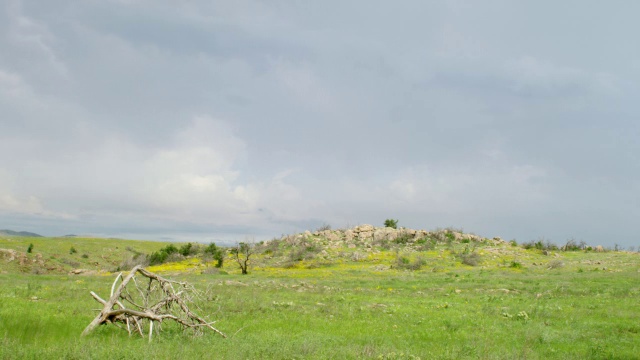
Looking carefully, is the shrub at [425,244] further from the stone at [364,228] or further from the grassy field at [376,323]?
the grassy field at [376,323]

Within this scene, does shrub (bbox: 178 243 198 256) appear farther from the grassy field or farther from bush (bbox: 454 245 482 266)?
bush (bbox: 454 245 482 266)

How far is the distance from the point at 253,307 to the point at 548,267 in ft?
132

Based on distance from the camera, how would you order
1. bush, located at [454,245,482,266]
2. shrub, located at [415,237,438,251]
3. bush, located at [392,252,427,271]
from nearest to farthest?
bush, located at [392,252,427,271] → bush, located at [454,245,482,266] → shrub, located at [415,237,438,251]

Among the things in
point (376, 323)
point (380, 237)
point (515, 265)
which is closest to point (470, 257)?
point (515, 265)

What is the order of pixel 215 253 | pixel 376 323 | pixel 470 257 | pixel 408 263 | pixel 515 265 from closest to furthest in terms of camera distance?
pixel 376 323
pixel 515 265
pixel 408 263
pixel 470 257
pixel 215 253

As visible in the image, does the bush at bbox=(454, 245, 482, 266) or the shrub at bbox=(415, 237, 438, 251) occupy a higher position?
the shrub at bbox=(415, 237, 438, 251)

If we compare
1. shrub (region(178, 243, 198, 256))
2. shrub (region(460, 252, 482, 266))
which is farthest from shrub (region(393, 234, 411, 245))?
shrub (region(178, 243, 198, 256))

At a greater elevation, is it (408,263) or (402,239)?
(402,239)

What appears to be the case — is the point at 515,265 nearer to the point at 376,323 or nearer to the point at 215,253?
the point at 376,323

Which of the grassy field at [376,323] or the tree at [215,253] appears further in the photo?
the tree at [215,253]

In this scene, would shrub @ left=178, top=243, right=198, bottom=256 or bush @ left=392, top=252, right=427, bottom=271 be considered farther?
shrub @ left=178, top=243, right=198, bottom=256

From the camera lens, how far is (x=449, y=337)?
14.7 meters

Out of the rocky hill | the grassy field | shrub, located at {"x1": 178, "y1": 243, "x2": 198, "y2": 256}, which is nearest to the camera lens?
the grassy field

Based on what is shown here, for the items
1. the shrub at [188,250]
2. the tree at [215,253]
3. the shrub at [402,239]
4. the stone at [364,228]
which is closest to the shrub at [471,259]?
the shrub at [402,239]
